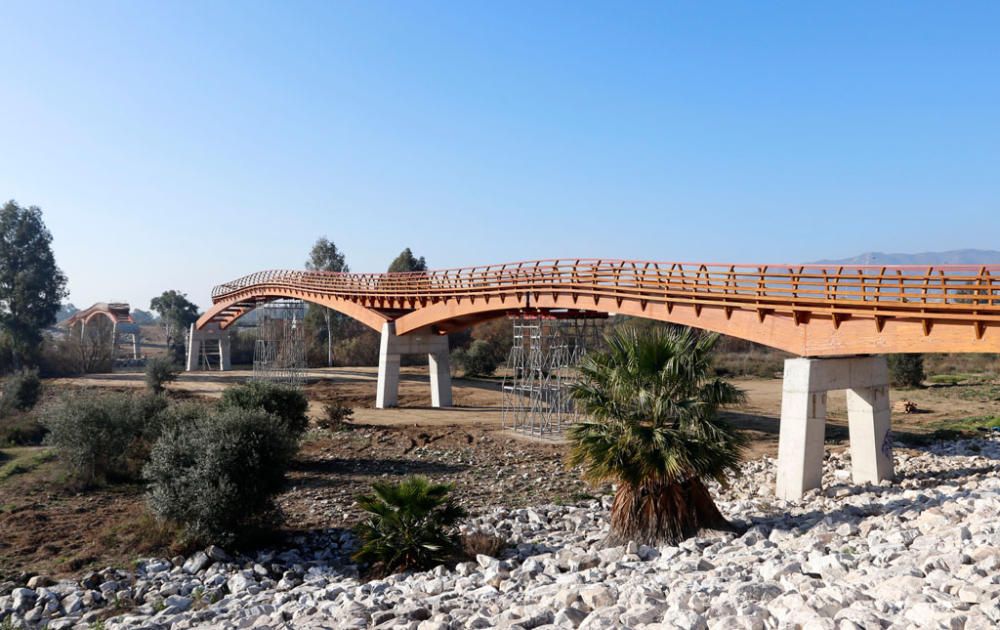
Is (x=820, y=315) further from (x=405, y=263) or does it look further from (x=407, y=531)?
(x=405, y=263)

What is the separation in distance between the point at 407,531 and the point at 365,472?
31.8 ft

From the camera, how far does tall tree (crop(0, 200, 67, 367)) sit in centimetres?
5344

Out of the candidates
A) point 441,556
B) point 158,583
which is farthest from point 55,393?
point 441,556

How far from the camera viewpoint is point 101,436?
20.5m

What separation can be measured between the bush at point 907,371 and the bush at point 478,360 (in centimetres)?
2739

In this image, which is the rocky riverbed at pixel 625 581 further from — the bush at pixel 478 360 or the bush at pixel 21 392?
the bush at pixel 478 360

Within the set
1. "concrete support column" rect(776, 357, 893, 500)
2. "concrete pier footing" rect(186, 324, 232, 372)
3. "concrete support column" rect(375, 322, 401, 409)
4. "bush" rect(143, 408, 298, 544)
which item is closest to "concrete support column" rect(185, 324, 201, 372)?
"concrete pier footing" rect(186, 324, 232, 372)

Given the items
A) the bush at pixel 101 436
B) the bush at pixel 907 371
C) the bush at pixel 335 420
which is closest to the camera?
the bush at pixel 101 436

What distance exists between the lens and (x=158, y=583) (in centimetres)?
1288

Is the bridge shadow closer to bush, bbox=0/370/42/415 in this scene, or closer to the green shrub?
the green shrub

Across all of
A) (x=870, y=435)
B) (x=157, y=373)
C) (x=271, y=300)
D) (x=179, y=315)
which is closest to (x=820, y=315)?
(x=870, y=435)

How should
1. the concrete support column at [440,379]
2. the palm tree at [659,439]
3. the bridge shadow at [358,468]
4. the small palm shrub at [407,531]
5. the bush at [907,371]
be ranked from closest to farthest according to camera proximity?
the small palm shrub at [407,531], the palm tree at [659,439], the bridge shadow at [358,468], the concrete support column at [440,379], the bush at [907,371]

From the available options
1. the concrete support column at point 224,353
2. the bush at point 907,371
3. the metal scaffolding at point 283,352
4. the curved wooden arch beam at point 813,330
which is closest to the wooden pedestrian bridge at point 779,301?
the curved wooden arch beam at point 813,330

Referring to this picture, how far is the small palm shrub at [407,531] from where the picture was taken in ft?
42.4
